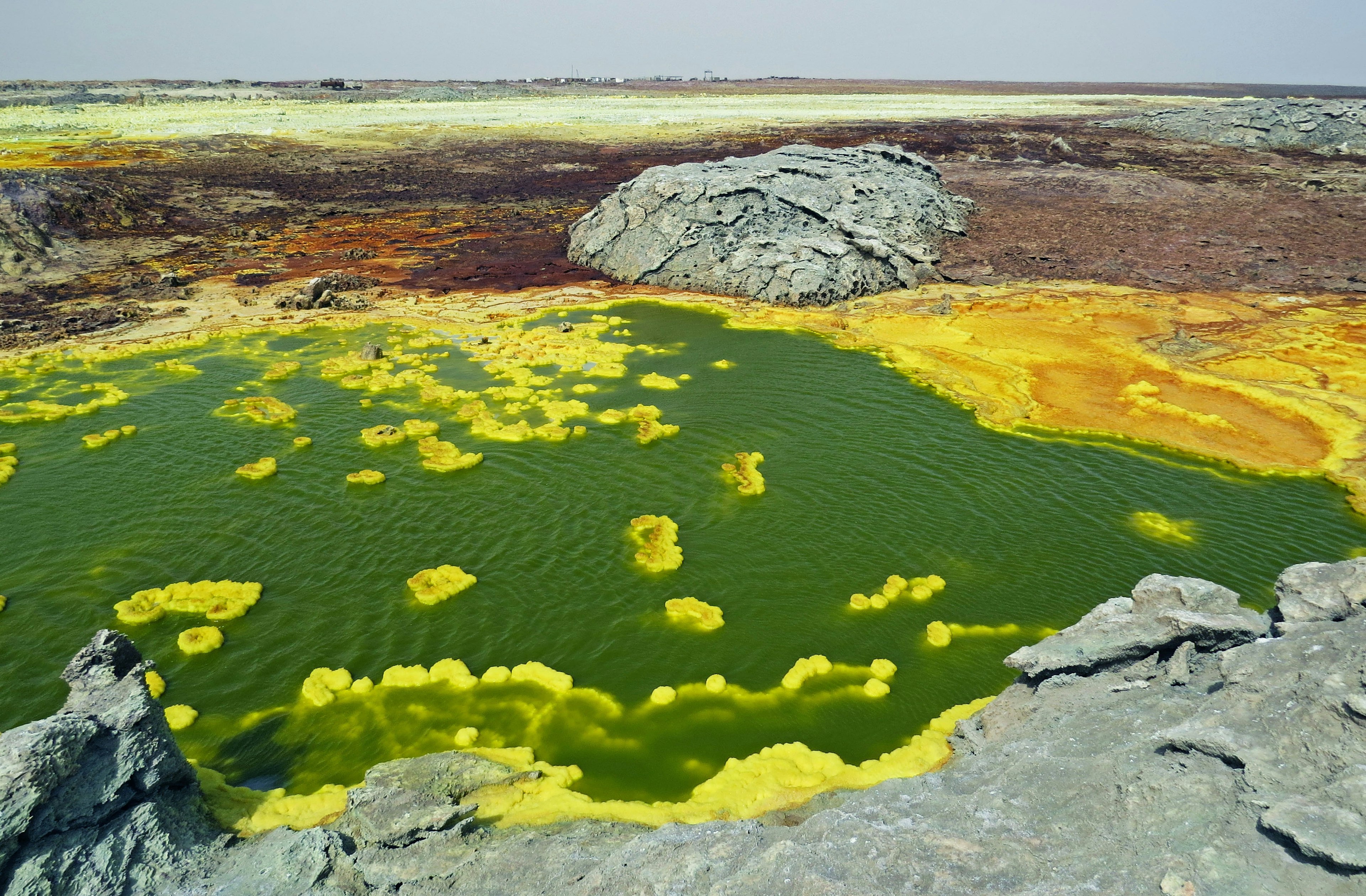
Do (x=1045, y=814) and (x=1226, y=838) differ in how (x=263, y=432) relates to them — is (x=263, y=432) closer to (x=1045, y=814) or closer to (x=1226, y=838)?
(x=1045, y=814)

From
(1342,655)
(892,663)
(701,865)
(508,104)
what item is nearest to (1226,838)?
(1342,655)

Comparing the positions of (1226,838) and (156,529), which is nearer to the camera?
(1226,838)

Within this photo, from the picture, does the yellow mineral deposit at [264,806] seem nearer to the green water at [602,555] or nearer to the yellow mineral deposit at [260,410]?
the green water at [602,555]

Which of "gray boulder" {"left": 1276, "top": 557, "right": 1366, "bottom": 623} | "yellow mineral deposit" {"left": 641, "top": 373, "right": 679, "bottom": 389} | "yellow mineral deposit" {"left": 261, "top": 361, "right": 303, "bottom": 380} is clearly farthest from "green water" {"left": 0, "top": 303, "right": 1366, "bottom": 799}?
"gray boulder" {"left": 1276, "top": 557, "right": 1366, "bottom": 623}

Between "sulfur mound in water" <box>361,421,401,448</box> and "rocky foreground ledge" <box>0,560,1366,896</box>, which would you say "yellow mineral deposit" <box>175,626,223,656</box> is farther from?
"sulfur mound in water" <box>361,421,401,448</box>

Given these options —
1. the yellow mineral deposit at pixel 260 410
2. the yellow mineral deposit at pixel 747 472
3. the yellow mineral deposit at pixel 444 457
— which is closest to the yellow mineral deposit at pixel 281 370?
the yellow mineral deposit at pixel 260 410

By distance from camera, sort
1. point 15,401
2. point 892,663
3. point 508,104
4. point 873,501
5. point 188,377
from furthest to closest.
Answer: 1. point 508,104
2. point 188,377
3. point 15,401
4. point 873,501
5. point 892,663
